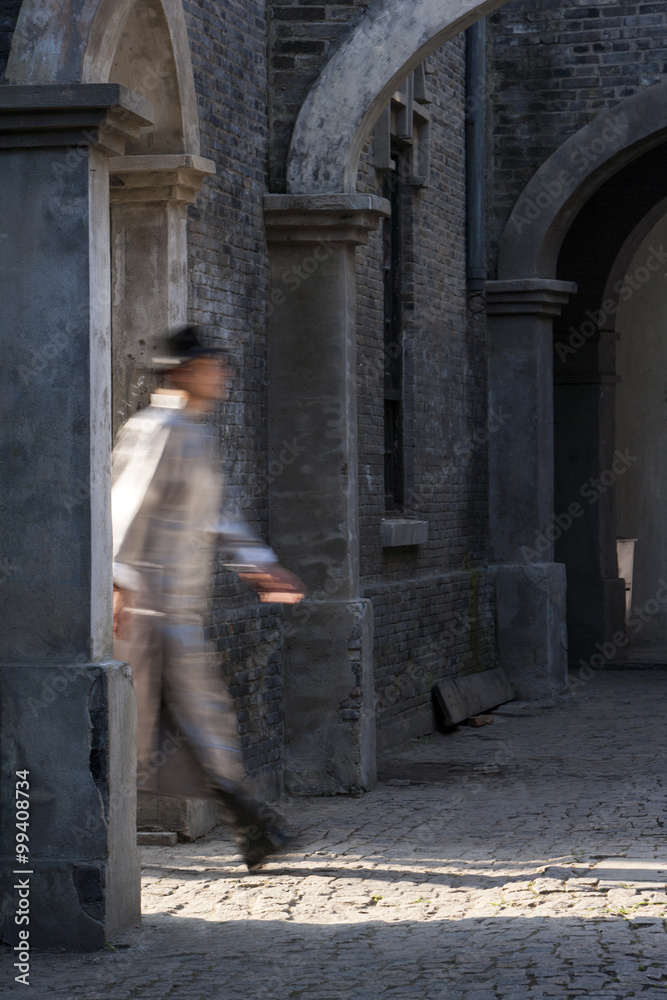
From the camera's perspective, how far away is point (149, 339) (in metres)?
7.72

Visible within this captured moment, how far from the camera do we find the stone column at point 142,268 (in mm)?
7688

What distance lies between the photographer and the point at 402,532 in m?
10.9

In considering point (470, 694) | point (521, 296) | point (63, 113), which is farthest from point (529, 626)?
point (63, 113)

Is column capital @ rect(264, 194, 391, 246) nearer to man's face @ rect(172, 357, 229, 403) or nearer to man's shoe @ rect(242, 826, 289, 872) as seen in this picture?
man's face @ rect(172, 357, 229, 403)

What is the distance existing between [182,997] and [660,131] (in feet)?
32.3

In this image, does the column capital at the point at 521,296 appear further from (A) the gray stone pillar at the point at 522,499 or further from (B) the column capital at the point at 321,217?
(B) the column capital at the point at 321,217

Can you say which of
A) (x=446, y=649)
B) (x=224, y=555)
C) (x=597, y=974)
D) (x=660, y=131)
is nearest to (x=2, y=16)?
(x=224, y=555)

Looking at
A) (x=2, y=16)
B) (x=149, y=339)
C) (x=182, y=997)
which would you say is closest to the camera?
(x=182, y=997)

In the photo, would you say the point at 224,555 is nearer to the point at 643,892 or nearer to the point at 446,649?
the point at 643,892

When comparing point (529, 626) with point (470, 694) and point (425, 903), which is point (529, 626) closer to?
point (470, 694)

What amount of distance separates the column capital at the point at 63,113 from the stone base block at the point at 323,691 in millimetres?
3941

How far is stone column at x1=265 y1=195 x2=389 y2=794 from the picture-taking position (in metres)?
9.16

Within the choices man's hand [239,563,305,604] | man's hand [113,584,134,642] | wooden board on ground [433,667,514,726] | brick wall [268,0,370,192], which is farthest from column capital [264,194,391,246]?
wooden board on ground [433,667,514,726]

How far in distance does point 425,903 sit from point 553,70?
29.1ft
